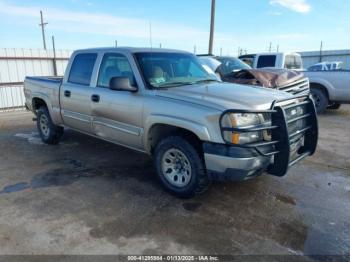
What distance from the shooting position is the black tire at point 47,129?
618 centimetres

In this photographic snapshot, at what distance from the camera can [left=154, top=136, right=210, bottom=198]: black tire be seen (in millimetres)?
3520

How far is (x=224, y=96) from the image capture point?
3529mm

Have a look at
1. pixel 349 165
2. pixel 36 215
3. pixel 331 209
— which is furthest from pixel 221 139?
pixel 349 165

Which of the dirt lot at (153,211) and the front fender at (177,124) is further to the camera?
the front fender at (177,124)

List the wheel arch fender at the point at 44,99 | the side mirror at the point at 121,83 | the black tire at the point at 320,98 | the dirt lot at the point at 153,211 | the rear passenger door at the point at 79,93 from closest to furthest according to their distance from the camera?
1. the dirt lot at the point at 153,211
2. the side mirror at the point at 121,83
3. the rear passenger door at the point at 79,93
4. the wheel arch fender at the point at 44,99
5. the black tire at the point at 320,98

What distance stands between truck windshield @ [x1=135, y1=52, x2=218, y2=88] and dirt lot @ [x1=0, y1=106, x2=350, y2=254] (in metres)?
1.46

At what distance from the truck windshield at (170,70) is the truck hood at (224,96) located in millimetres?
257

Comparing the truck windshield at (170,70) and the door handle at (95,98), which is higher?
the truck windshield at (170,70)

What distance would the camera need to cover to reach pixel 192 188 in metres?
3.63

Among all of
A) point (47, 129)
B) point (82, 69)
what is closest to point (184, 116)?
point (82, 69)

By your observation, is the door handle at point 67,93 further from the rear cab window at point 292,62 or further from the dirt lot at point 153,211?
the rear cab window at point 292,62

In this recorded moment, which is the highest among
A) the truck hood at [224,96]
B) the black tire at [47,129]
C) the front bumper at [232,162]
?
the truck hood at [224,96]

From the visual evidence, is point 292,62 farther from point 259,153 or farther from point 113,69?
point 259,153

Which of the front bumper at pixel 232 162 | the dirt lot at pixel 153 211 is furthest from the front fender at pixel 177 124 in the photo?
the dirt lot at pixel 153 211
